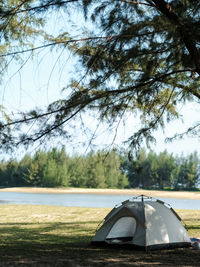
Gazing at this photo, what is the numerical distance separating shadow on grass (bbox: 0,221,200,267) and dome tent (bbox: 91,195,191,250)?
0.20m

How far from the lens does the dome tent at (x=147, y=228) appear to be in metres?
5.62

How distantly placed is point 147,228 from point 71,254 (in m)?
1.31

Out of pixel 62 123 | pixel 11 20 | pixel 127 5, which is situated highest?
pixel 127 5

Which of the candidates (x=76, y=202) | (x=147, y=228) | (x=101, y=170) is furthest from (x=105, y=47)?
(x=76, y=202)

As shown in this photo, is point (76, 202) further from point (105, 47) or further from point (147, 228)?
point (105, 47)

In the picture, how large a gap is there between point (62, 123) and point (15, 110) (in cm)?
66

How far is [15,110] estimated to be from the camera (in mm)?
4270

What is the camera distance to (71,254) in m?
5.20

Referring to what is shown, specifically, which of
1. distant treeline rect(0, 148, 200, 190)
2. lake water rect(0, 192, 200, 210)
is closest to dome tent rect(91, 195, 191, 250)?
distant treeline rect(0, 148, 200, 190)

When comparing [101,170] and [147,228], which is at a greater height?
[101,170]

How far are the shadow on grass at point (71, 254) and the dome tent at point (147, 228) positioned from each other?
0.20 meters

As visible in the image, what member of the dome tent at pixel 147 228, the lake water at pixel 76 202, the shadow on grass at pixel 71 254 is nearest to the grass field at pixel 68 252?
the shadow on grass at pixel 71 254

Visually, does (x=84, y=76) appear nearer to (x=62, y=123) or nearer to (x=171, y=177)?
(x=62, y=123)

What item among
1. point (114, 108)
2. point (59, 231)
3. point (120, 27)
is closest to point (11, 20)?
point (120, 27)
